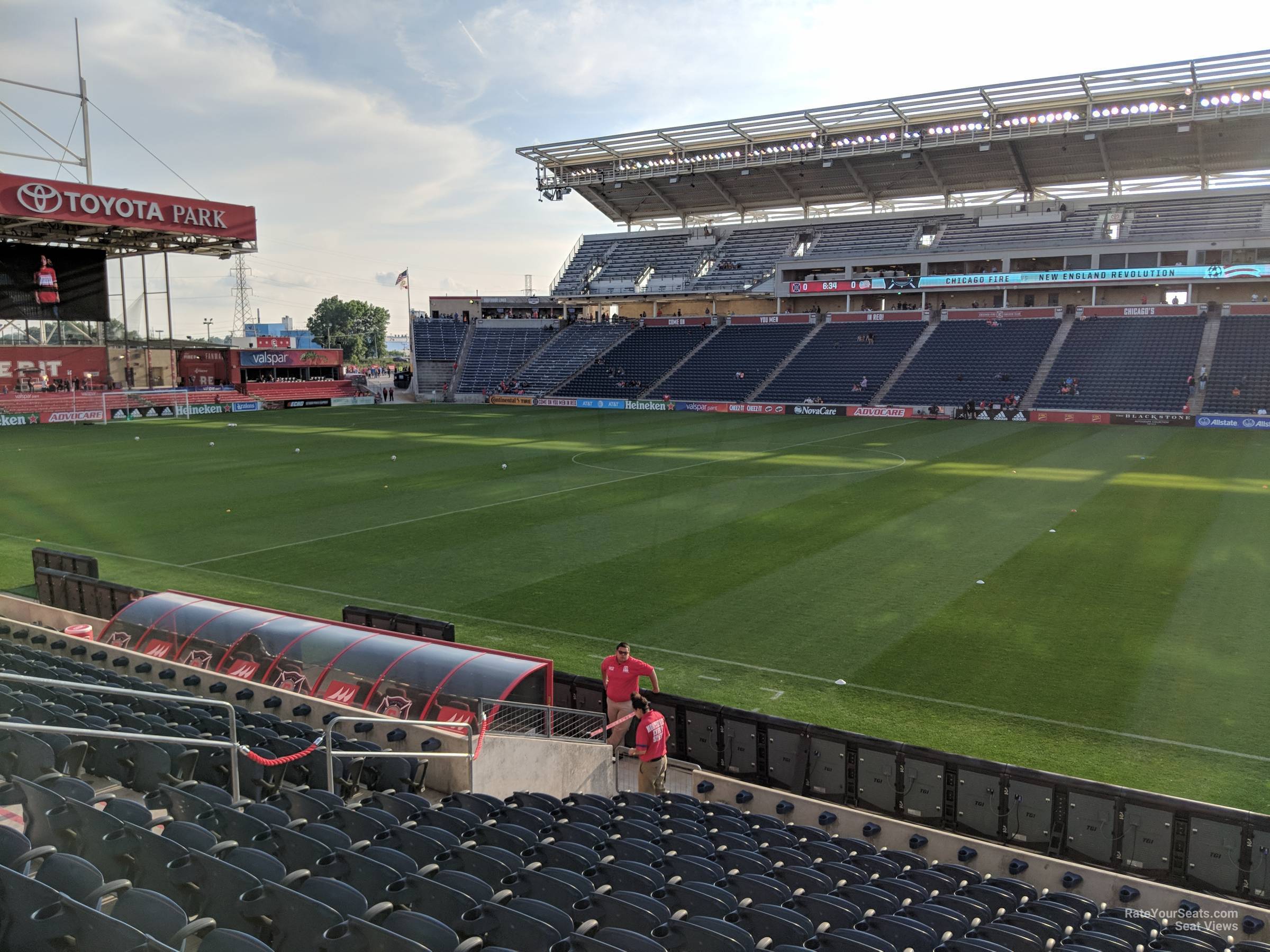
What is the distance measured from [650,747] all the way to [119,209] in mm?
48056

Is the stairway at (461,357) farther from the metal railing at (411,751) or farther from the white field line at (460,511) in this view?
the metal railing at (411,751)

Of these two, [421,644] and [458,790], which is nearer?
[458,790]

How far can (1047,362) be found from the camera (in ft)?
179

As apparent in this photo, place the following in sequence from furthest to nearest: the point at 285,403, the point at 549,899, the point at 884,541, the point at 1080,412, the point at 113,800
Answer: the point at 285,403, the point at 1080,412, the point at 884,541, the point at 113,800, the point at 549,899

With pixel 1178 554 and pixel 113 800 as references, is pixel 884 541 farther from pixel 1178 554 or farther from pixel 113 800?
pixel 113 800

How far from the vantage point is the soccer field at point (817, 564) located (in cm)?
1220

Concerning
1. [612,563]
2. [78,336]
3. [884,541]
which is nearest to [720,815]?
[612,563]

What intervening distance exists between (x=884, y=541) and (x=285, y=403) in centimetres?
5907

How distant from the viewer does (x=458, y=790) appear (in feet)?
28.7

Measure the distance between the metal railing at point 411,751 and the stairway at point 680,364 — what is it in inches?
2221

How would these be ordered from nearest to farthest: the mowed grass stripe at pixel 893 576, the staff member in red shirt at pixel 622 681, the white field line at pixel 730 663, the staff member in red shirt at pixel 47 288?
the staff member in red shirt at pixel 622 681 → the white field line at pixel 730 663 → the mowed grass stripe at pixel 893 576 → the staff member in red shirt at pixel 47 288

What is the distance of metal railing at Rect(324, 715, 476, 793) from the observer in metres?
7.32

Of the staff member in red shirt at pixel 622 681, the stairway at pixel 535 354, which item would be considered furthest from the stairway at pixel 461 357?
the staff member in red shirt at pixel 622 681

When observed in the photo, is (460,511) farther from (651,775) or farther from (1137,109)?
(1137,109)
